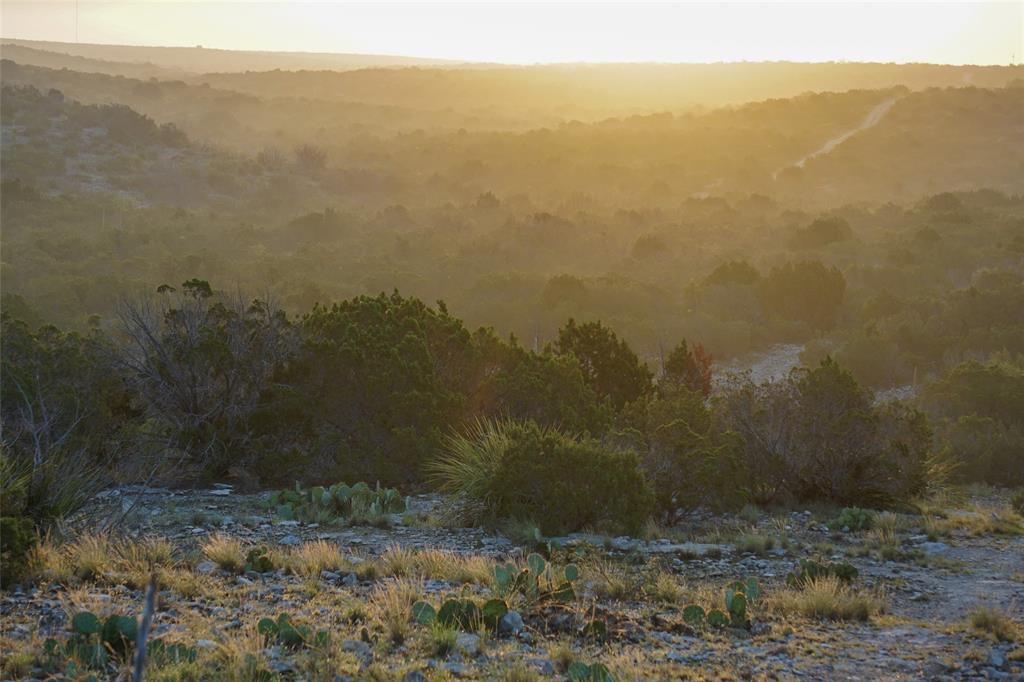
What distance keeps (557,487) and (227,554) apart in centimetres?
291

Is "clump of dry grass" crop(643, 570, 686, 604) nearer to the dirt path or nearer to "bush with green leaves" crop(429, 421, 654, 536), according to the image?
"bush with green leaves" crop(429, 421, 654, 536)

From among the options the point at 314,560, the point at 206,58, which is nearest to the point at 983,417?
the point at 314,560

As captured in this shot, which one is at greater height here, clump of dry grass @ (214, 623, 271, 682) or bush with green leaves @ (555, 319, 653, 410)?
bush with green leaves @ (555, 319, 653, 410)

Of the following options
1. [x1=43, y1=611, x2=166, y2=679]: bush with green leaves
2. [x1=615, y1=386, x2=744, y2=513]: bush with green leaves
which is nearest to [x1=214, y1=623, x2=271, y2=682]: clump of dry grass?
[x1=43, y1=611, x2=166, y2=679]: bush with green leaves

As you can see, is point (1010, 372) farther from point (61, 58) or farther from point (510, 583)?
point (61, 58)

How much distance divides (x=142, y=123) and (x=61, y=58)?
170 feet

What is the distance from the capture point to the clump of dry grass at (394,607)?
4.96m

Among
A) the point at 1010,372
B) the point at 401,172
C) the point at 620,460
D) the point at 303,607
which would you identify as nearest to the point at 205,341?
the point at 620,460

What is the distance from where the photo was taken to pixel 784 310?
23188 mm

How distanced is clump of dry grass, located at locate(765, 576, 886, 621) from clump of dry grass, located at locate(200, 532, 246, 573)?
131 inches

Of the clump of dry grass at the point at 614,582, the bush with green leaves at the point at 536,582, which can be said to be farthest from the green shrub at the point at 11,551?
the clump of dry grass at the point at 614,582

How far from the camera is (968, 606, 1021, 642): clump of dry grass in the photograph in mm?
5438

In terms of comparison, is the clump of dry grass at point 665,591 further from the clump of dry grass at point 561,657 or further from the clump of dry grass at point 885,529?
the clump of dry grass at point 885,529

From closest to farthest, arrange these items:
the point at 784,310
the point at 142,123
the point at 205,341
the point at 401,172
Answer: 1. the point at 205,341
2. the point at 784,310
3. the point at 142,123
4. the point at 401,172
